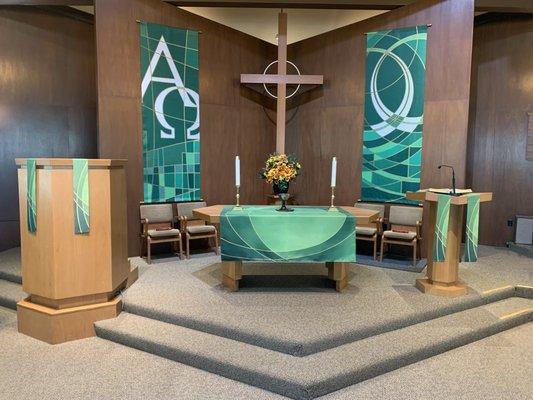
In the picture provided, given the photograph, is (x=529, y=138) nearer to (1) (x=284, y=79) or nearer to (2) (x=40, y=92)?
(1) (x=284, y=79)

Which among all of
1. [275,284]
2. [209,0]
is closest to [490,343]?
[275,284]

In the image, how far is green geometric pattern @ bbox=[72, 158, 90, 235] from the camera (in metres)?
3.34

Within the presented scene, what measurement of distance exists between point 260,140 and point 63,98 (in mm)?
2941

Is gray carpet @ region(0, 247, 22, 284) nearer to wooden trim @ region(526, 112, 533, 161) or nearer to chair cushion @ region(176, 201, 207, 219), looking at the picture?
chair cushion @ region(176, 201, 207, 219)

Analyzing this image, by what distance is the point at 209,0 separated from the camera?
18.7 feet

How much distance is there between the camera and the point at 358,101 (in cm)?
595

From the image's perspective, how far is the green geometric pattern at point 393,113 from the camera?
5.48 m

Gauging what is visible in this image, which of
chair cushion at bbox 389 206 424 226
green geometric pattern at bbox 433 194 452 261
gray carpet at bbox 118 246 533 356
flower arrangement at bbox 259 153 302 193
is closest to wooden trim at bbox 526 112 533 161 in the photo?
gray carpet at bbox 118 246 533 356

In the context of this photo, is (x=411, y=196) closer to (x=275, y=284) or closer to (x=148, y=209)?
(x=275, y=284)

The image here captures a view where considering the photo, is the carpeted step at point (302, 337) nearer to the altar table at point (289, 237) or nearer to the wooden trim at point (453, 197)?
the altar table at point (289, 237)

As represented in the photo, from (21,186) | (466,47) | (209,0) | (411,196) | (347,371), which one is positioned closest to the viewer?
(347,371)

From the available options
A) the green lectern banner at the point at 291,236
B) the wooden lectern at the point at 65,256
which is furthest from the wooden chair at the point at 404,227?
the wooden lectern at the point at 65,256

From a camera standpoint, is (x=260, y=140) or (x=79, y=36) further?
(x=260, y=140)

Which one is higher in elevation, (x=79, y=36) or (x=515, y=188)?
(x=79, y=36)
